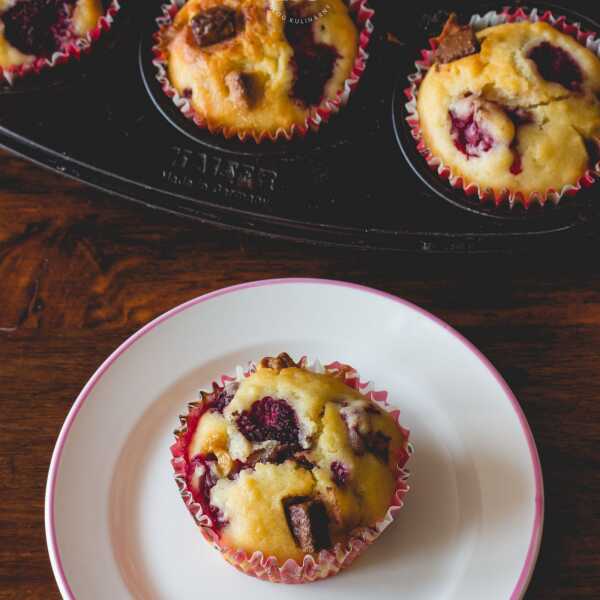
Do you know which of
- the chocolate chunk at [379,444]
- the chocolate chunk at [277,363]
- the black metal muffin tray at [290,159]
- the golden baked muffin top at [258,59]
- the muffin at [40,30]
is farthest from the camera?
the muffin at [40,30]

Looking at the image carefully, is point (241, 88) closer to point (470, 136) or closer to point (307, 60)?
point (307, 60)

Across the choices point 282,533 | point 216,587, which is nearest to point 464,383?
point 282,533

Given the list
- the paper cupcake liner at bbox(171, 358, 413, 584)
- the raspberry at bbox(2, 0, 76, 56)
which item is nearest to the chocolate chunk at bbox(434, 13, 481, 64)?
the paper cupcake liner at bbox(171, 358, 413, 584)

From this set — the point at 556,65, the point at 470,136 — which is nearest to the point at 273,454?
the point at 470,136

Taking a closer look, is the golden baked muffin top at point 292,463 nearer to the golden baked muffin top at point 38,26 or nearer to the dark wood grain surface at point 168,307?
the dark wood grain surface at point 168,307

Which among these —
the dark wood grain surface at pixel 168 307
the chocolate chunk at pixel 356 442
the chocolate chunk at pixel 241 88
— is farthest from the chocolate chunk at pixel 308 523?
the chocolate chunk at pixel 241 88

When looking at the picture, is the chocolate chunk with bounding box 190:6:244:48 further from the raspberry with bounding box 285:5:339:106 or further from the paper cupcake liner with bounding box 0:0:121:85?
the paper cupcake liner with bounding box 0:0:121:85

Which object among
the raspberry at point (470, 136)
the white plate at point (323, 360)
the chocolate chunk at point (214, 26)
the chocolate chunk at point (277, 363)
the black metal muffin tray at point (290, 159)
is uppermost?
the chocolate chunk at point (214, 26)
